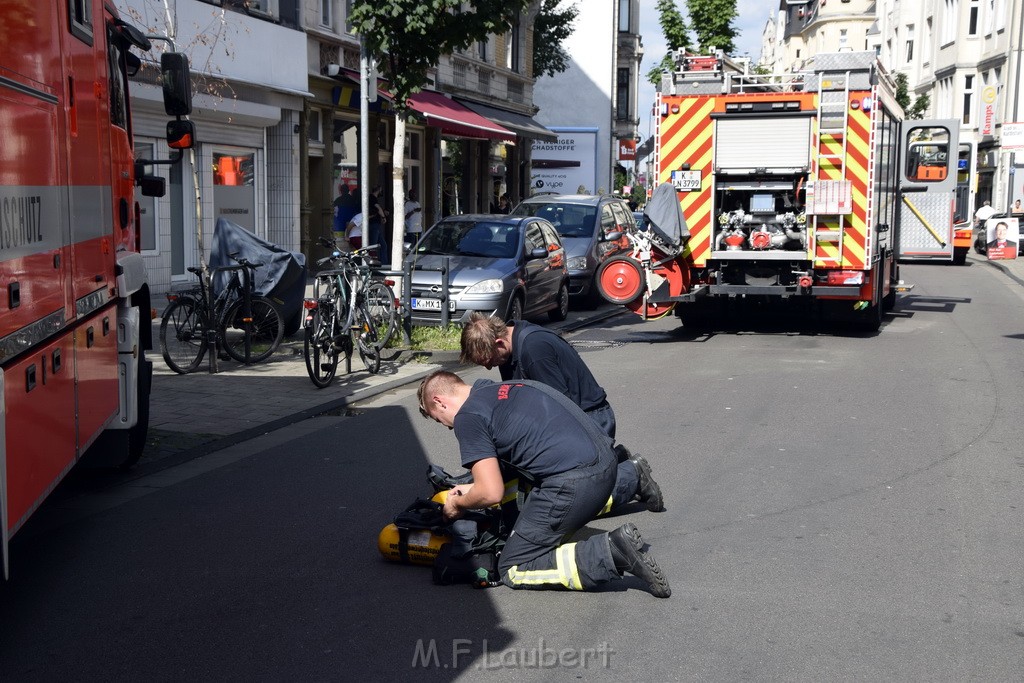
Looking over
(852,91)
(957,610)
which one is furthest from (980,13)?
(957,610)

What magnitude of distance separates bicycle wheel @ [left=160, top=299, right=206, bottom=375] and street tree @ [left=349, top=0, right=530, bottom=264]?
11.0 ft

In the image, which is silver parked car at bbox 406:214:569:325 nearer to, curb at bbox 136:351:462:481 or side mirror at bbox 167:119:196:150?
curb at bbox 136:351:462:481

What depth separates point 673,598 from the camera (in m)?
5.05

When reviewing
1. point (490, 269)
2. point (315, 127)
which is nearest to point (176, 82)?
point (490, 269)

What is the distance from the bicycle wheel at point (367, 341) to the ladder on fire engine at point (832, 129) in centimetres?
568

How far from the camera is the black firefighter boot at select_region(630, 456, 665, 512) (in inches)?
251

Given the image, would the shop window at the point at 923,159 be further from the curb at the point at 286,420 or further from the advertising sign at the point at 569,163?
the advertising sign at the point at 569,163

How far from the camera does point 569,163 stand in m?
44.7

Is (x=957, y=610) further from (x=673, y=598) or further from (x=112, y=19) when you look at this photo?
(x=112, y=19)

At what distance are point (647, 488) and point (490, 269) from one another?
26.3 ft

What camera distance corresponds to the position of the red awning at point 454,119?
25109 mm

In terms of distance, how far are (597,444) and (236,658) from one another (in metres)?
1.73

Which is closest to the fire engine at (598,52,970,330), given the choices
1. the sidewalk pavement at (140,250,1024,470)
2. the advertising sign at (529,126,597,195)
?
the sidewalk pavement at (140,250,1024,470)

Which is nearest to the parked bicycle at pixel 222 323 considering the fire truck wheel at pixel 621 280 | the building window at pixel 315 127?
the fire truck wheel at pixel 621 280
